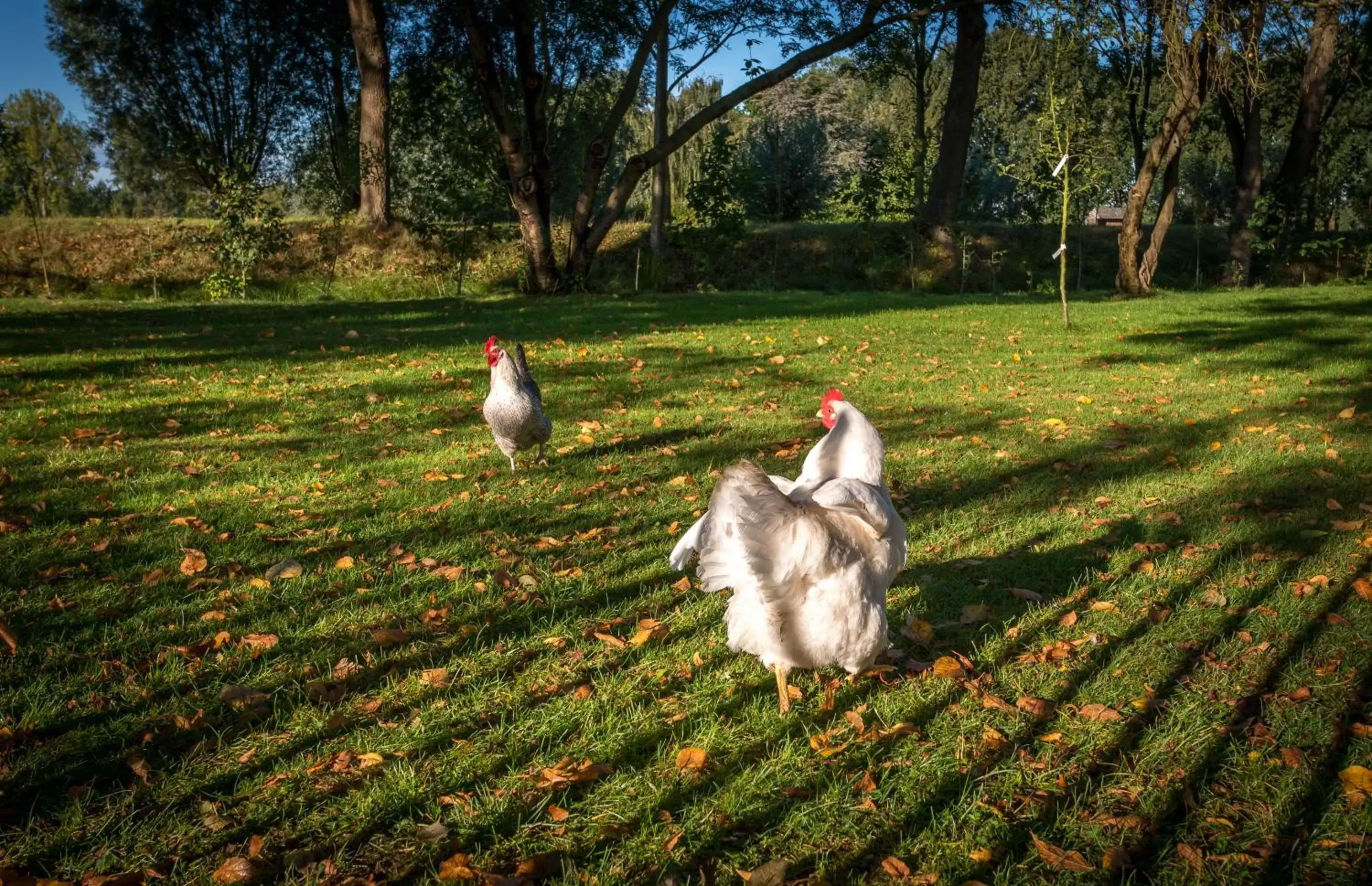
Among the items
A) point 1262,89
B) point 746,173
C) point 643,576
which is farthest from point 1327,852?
point 746,173

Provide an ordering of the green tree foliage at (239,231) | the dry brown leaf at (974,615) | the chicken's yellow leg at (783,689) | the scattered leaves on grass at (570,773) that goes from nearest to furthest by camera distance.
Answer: the scattered leaves on grass at (570,773) → the chicken's yellow leg at (783,689) → the dry brown leaf at (974,615) → the green tree foliage at (239,231)

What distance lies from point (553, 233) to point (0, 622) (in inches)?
1081

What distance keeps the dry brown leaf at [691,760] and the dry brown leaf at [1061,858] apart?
1109 mm

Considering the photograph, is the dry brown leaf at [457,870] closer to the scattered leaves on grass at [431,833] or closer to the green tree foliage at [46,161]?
the scattered leaves on grass at [431,833]

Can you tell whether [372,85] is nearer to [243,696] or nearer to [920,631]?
[243,696]

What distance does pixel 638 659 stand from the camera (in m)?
3.84

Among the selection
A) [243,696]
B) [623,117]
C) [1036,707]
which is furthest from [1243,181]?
[243,696]

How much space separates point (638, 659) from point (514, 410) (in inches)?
116

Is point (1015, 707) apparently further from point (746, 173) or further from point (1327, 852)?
point (746, 173)

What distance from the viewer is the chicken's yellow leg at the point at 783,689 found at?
3469 mm

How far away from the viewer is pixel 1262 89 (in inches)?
466

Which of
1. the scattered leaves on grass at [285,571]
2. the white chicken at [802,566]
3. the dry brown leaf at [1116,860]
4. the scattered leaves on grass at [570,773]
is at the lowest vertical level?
the dry brown leaf at [1116,860]

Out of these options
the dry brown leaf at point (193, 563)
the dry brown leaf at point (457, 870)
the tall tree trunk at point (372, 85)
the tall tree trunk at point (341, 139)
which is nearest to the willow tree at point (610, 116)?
the tall tree trunk at point (372, 85)

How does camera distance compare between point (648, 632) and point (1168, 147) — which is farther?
point (1168, 147)
